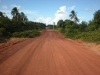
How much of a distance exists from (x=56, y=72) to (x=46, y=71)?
470 mm

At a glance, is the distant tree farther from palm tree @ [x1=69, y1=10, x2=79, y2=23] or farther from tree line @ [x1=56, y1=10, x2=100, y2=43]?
palm tree @ [x1=69, y1=10, x2=79, y2=23]

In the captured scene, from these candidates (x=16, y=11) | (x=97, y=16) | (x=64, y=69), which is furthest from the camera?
(x=16, y=11)

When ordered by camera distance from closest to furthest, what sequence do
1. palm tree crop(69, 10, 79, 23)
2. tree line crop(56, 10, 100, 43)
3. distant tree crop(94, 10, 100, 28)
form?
1. tree line crop(56, 10, 100, 43)
2. distant tree crop(94, 10, 100, 28)
3. palm tree crop(69, 10, 79, 23)

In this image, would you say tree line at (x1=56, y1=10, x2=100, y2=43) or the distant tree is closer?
tree line at (x1=56, y1=10, x2=100, y2=43)

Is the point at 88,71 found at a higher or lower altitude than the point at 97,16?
lower

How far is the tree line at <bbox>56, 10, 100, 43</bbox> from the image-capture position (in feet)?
80.6

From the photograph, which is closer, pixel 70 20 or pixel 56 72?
pixel 56 72

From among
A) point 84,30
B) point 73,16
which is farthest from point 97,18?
point 73,16

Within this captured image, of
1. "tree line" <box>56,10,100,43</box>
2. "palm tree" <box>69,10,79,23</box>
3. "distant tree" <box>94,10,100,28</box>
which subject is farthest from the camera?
"palm tree" <box>69,10,79,23</box>

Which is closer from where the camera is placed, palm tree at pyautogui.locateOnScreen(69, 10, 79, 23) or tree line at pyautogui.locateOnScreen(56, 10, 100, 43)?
tree line at pyautogui.locateOnScreen(56, 10, 100, 43)

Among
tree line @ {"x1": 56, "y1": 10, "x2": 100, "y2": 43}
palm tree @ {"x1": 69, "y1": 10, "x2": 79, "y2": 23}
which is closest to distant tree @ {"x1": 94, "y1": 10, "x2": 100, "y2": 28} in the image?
tree line @ {"x1": 56, "y1": 10, "x2": 100, "y2": 43}

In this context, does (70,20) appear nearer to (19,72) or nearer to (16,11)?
(16,11)

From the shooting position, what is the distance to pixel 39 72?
6.92 m

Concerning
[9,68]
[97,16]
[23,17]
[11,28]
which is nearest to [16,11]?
[23,17]
